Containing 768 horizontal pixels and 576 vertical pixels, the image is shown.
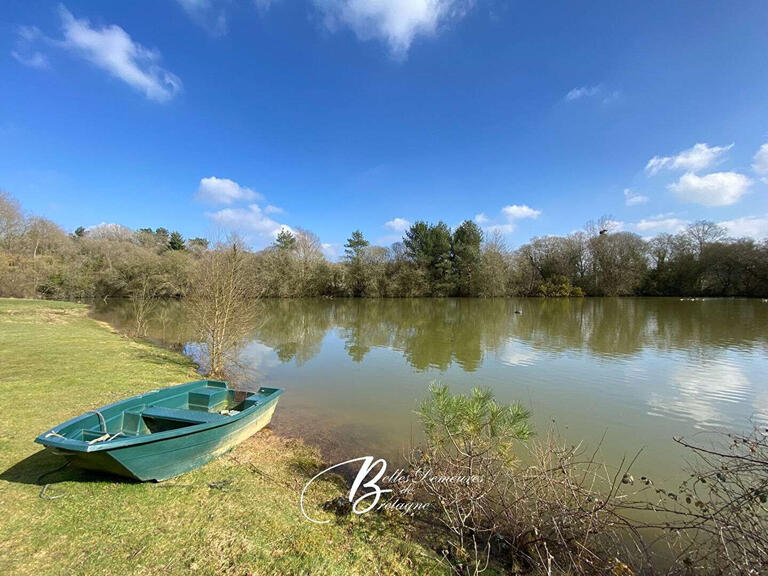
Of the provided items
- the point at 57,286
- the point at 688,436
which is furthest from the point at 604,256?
the point at 57,286

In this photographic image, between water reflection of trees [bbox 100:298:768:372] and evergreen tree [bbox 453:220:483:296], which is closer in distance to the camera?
water reflection of trees [bbox 100:298:768:372]

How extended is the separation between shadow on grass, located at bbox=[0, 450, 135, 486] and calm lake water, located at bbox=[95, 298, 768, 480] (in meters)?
3.14

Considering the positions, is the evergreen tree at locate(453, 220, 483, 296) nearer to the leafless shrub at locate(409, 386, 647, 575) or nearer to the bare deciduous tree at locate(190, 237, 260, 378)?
the bare deciduous tree at locate(190, 237, 260, 378)

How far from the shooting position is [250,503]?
369cm

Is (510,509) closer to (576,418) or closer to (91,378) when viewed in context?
(576,418)

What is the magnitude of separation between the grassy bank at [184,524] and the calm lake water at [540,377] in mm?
1971

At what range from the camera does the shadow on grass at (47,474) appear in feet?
12.1

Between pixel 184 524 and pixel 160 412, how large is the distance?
6.66 feet

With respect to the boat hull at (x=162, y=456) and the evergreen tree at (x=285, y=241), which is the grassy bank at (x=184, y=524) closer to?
the boat hull at (x=162, y=456)

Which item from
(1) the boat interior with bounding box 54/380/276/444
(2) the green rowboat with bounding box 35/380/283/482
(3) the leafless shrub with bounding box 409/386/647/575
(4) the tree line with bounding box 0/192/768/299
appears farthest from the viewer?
(4) the tree line with bounding box 0/192/768/299

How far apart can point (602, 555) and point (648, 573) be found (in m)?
0.36

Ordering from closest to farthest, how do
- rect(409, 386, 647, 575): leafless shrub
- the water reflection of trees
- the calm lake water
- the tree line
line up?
rect(409, 386, 647, 575): leafless shrub < the calm lake water < the water reflection of trees < the tree line

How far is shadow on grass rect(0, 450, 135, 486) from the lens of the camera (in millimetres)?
3676

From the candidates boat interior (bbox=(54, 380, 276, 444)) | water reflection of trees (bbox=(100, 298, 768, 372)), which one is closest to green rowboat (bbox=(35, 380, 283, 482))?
boat interior (bbox=(54, 380, 276, 444))
